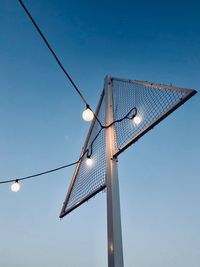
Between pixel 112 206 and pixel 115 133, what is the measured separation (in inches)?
44.8

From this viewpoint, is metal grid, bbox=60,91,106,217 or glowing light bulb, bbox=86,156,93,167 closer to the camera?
metal grid, bbox=60,91,106,217

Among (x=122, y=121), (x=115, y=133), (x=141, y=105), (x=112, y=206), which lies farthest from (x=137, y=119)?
(x=112, y=206)

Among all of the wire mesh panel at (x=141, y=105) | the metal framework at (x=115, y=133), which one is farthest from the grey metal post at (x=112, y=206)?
the wire mesh panel at (x=141, y=105)

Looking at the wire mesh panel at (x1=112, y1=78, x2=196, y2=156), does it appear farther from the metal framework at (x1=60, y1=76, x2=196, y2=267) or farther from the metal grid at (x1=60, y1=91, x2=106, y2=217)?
the metal grid at (x1=60, y1=91, x2=106, y2=217)

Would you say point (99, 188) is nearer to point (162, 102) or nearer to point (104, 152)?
point (104, 152)

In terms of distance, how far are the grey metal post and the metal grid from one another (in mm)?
194

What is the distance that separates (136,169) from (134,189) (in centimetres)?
114

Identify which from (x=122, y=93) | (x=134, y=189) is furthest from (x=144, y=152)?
(x=122, y=93)

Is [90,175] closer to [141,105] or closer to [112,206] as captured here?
[112,206]

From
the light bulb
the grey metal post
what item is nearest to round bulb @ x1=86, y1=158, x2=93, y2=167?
the grey metal post

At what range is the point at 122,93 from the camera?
396 centimetres

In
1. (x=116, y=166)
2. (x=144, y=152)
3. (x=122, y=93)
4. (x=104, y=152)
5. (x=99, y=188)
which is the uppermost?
(x=144, y=152)

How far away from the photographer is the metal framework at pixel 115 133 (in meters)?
2.73

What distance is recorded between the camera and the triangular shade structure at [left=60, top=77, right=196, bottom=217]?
9.27 ft
